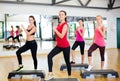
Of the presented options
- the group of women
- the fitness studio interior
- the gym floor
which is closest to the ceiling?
the fitness studio interior

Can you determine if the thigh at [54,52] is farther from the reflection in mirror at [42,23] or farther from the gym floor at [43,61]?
the reflection in mirror at [42,23]

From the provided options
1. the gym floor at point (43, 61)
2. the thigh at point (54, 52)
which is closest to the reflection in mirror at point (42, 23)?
the gym floor at point (43, 61)

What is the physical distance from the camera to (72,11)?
1023 centimetres

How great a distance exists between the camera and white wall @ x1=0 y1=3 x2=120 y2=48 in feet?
28.8

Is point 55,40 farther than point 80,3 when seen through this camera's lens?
No

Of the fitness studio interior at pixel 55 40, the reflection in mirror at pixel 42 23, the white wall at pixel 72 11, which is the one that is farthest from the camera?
the white wall at pixel 72 11

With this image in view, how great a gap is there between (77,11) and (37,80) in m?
6.36

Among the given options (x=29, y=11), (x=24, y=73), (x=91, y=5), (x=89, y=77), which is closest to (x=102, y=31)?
(x=89, y=77)

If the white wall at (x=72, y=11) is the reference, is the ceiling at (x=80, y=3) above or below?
above

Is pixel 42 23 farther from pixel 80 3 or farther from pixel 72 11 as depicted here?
pixel 80 3

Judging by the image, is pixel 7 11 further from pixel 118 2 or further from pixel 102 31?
pixel 118 2

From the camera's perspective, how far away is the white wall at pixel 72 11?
8.78m

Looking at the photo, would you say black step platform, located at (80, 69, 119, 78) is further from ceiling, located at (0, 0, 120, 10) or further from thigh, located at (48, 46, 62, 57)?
ceiling, located at (0, 0, 120, 10)

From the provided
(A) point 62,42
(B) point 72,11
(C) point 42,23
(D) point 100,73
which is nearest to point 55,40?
(C) point 42,23
